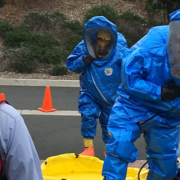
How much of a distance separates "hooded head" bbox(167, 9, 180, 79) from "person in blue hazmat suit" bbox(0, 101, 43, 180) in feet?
5.09

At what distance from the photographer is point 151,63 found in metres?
2.88

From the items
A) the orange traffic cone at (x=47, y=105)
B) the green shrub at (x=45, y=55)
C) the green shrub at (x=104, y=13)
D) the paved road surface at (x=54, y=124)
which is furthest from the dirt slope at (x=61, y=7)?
the orange traffic cone at (x=47, y=105)

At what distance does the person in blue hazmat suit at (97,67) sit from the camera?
4320mm

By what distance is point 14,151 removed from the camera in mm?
1473

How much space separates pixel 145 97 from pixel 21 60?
1013 cm

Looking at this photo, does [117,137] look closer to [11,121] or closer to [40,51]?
[11,121]

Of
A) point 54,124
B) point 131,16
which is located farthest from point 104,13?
point 54,124

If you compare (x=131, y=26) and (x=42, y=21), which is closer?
(x=131, y=26)

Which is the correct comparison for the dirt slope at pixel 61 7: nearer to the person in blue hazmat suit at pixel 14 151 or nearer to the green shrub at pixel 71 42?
the green shrub at pixel 71 42

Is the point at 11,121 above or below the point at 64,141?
above

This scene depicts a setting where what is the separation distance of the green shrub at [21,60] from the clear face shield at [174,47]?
32.2 feet

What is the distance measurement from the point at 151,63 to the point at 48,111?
500 cm

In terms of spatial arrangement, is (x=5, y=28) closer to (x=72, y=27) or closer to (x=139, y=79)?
(x=72, y=27)

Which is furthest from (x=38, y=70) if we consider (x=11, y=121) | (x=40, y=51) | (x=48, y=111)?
(x=11, y=121)
